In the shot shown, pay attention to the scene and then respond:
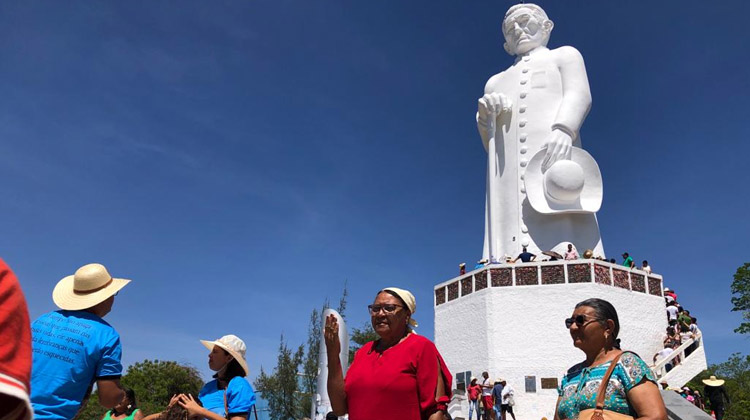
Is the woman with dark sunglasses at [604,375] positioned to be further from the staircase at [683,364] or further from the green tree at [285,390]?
the green tree at [285,390]

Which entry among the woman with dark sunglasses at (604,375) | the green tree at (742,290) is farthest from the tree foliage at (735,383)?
the woman with dark sunglasses at (604,375)

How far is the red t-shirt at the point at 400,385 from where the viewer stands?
3201mm

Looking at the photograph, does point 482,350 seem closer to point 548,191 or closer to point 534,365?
point 534,365

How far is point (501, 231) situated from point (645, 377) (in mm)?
16771

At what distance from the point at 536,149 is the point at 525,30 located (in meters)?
4.47

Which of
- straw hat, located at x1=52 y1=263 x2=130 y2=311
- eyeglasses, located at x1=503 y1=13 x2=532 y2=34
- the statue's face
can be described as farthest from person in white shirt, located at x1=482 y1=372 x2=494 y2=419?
eyeglasses, located at x1=503 y1=13 x2=532 y2=34

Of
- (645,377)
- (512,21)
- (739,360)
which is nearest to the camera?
(645,377)

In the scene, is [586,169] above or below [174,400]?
above

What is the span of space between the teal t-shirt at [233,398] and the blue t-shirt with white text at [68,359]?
0.82m

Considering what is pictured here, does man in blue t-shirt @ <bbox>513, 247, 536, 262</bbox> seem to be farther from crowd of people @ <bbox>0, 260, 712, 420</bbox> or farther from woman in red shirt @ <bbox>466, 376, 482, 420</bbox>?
crowd of people @ <bbox>0, 260, 712, 420</bbox>

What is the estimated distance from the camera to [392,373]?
3.25 metres

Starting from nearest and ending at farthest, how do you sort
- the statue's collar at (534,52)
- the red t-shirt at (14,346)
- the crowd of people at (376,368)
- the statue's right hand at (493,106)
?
the red t-shirt at (14,346)
the crowd of people at (376,368)
the statue's right hand at (493,106)
the statue's collar at (534,52)

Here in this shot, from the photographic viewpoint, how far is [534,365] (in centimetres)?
1520

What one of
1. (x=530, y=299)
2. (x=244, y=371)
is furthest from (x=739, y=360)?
(x=244, y=371)
